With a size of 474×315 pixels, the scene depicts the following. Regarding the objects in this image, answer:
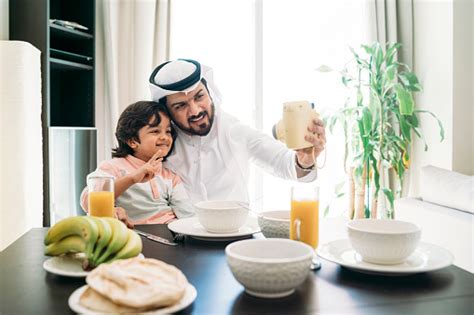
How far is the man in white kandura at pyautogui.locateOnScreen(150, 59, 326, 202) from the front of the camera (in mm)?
2002

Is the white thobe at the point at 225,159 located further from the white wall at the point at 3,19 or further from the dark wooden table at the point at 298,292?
the white wall at the point at 3,19

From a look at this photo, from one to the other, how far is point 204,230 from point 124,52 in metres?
2.37

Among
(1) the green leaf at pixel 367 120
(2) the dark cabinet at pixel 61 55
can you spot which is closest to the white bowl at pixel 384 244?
(2) the dark cabinet at pixel 61 55

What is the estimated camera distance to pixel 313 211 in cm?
108

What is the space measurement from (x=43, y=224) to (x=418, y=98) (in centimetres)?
304

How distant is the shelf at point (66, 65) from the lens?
8.64ft

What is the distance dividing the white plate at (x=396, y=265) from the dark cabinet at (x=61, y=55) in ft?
6.46

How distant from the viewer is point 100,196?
1226 mm

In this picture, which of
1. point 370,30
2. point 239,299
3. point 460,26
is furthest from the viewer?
point 370,30

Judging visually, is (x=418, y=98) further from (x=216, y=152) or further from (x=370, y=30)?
(x=216, y=152)

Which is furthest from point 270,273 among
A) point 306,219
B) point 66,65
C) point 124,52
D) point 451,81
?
point 451,81

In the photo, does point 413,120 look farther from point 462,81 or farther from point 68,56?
point 68,56

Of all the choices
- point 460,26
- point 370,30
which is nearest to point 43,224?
point 370,30

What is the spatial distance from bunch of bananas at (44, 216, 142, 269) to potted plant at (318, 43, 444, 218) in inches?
105
